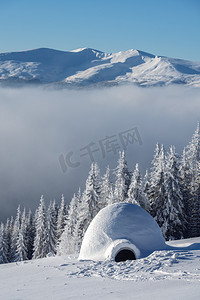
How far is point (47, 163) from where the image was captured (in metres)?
167

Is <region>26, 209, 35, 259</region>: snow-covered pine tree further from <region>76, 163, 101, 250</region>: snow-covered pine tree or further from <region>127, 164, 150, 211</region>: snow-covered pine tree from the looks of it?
<region>127, 164, 150, 211</region>: snow-covered pine tree

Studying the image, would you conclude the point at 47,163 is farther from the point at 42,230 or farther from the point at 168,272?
the point at 168,272

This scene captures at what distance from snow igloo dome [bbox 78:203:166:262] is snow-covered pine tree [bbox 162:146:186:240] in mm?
11604

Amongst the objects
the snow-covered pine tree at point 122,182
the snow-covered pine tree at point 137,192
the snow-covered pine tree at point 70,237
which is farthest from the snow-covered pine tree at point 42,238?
the snow-covered pine tree at point 137,192

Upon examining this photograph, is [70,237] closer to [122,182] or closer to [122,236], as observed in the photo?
[122,182]

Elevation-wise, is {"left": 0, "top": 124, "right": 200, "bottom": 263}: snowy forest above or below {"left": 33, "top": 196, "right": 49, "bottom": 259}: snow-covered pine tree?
above

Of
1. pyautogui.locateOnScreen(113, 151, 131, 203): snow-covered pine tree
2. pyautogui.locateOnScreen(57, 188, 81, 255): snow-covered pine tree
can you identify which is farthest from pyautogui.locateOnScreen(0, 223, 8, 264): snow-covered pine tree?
pyautogui.locateOnScreen(113, 151, 131, 203): snow-covered pine tree

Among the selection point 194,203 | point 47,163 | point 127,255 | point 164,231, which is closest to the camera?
point 127,255

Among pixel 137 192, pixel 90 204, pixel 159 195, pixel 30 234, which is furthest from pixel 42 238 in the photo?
pixel 159 195

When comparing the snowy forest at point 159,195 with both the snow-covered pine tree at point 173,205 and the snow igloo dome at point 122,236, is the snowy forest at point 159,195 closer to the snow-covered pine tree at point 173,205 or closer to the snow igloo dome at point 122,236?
the snow-covered pine tree at point 173,205

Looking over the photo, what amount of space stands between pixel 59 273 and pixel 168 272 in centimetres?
493

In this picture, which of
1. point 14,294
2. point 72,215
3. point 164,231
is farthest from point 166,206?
point 14,294

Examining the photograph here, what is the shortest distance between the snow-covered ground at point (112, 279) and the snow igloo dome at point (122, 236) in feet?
3.92

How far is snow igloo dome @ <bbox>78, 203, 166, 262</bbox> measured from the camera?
15836mm
